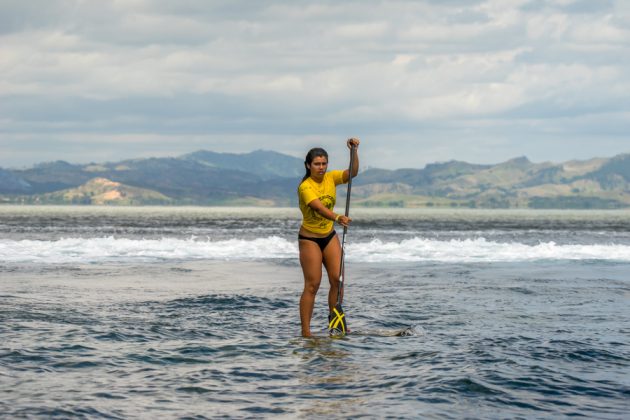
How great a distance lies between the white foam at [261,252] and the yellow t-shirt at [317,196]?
66.1ft

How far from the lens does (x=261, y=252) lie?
123 feet

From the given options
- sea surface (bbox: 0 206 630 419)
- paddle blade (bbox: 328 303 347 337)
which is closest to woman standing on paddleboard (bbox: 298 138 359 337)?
paddle blade (bbox: 328 303 347 337)

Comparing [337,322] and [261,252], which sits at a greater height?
[337,322]

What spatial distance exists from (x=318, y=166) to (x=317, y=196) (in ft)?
1.51

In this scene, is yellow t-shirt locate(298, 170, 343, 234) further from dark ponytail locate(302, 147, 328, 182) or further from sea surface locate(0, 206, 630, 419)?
sea surface locate(0, 206, 630, 419)

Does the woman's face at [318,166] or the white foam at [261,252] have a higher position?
the woman's face at [318,166]

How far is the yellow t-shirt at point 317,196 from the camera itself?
11898mm

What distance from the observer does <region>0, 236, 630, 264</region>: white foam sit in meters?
33.2

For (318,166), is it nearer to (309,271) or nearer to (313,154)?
(313,154)

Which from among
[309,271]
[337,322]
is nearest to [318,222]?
[309,271]

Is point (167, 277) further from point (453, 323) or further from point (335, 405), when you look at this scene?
point (335, 405)

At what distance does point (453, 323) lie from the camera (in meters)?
14.2

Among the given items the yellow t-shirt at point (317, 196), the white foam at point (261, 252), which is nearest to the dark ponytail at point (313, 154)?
the yellow t-shirt at point (317, 196)

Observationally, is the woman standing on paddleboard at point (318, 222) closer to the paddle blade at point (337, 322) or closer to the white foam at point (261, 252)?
the paddle blade at point (337, 322)
